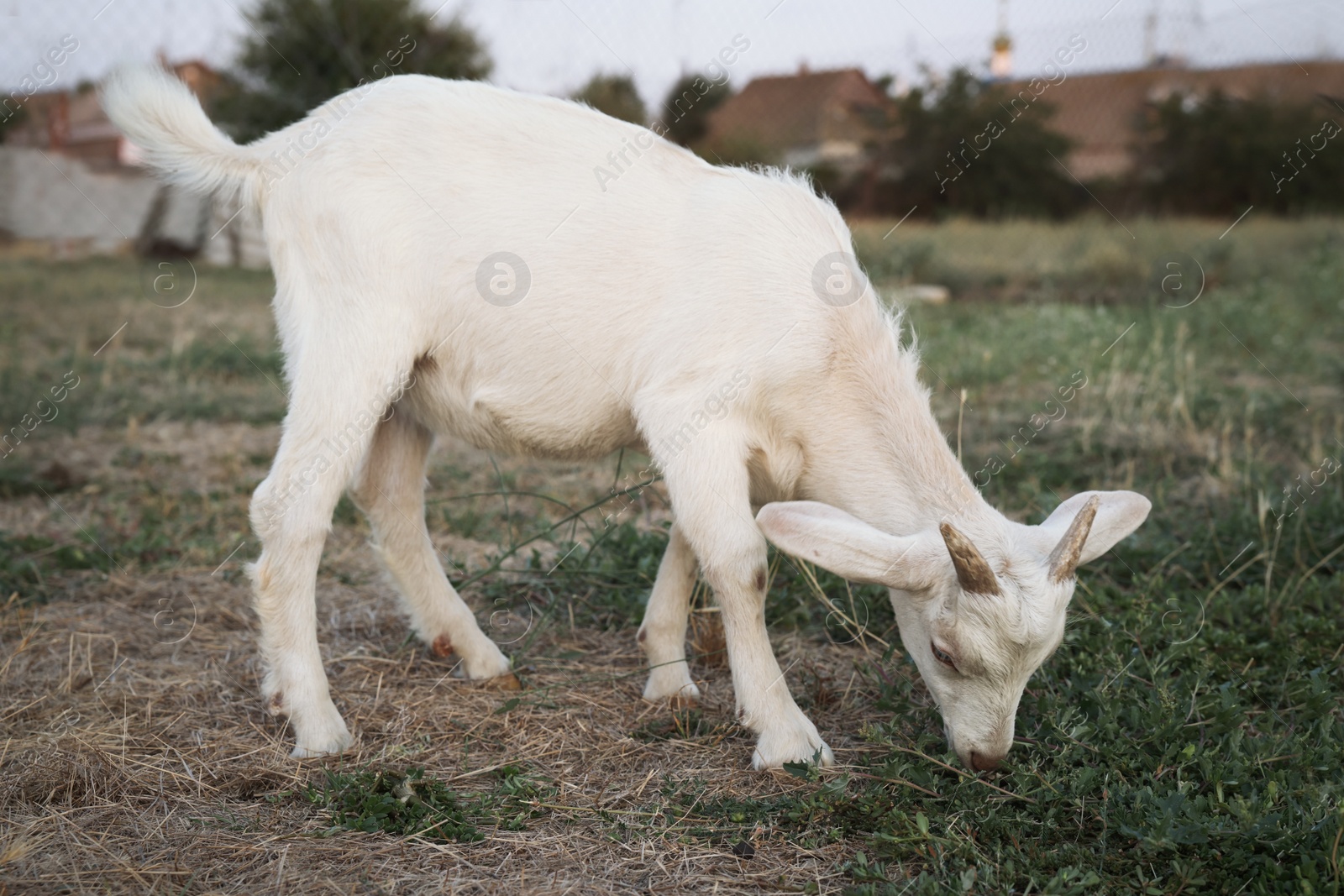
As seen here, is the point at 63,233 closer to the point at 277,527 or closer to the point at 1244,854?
the point at 277,527

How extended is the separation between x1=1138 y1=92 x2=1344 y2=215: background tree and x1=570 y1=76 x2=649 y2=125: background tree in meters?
7.19

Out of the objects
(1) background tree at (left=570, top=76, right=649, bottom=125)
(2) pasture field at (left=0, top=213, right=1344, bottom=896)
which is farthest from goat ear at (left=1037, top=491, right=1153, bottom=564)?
(1) background tree at (left=570, top=76, right=649, bottom=125)

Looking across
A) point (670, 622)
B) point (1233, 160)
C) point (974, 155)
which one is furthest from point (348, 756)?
point (1233, 160)

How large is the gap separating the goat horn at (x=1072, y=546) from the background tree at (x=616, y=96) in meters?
7.54

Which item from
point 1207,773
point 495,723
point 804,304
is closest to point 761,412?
point 804,304

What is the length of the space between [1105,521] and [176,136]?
2783 millimetres

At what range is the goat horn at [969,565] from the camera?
217cm

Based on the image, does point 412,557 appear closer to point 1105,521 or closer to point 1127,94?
point 1105,521

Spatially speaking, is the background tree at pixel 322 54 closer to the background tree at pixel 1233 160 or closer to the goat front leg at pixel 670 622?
the goat front leg at pixel 670 622

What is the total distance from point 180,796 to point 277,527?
0.74 metres

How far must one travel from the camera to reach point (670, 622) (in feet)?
10.1

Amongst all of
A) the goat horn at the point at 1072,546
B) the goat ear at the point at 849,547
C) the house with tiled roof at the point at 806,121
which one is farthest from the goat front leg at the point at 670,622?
the house with tiled roof at the point at 806,121

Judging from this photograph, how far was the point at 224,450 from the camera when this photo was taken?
521 centimetres

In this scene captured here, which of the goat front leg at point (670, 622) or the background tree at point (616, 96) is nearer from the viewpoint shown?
the goat front leg at point (670, 622)
